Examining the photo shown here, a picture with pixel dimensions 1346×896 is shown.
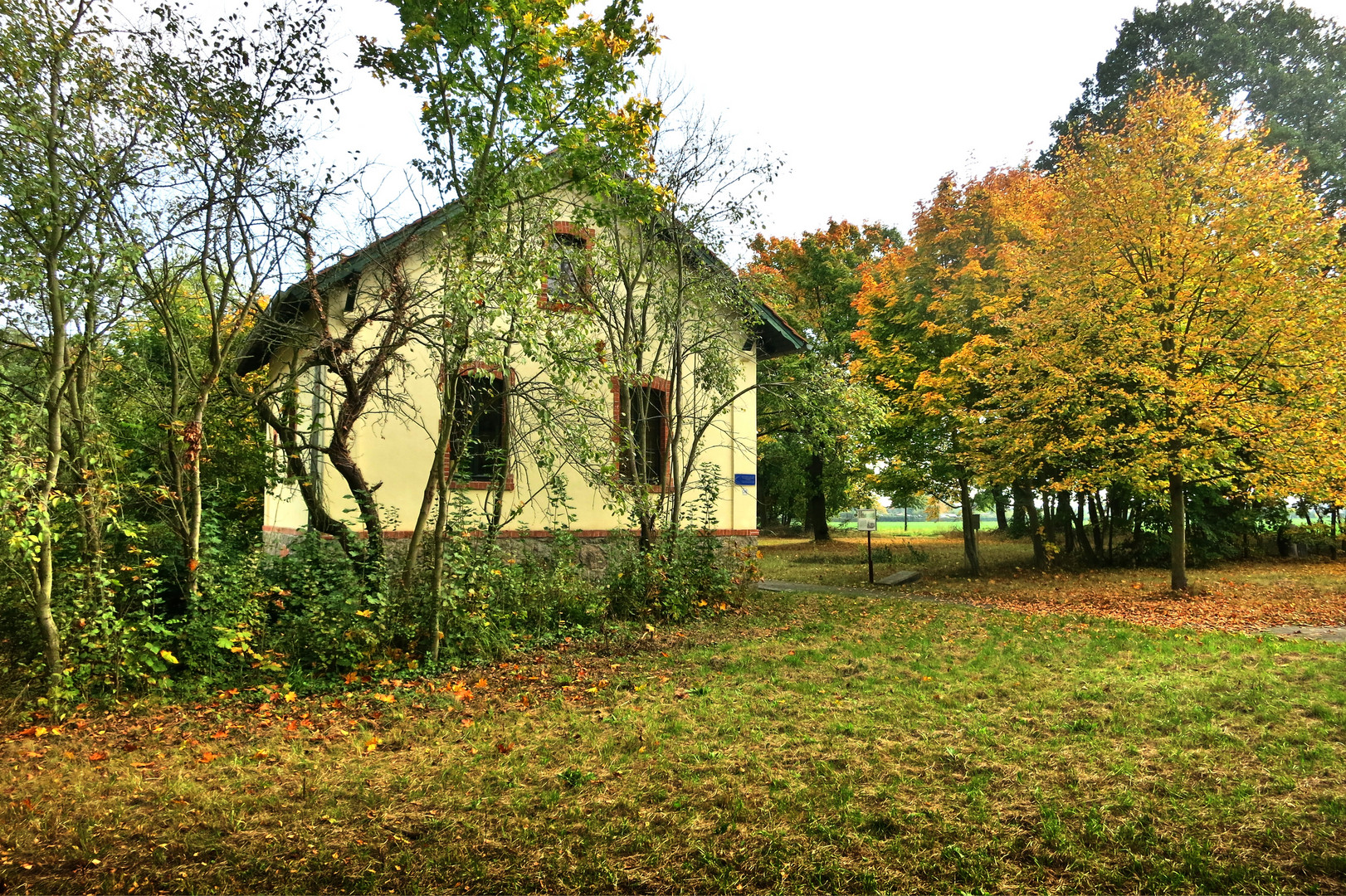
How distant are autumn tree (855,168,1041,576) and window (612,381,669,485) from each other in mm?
5776

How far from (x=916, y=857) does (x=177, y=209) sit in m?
7.89

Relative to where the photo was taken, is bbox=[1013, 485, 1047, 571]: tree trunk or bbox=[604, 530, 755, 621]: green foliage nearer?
bbox=[604, 530, 755, 621]: green foliage

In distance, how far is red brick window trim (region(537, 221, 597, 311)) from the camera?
851 centimetres

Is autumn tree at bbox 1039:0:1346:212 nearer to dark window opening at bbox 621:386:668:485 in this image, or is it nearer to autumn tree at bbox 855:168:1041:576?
autumn tree at bbox 855:168:1041:576

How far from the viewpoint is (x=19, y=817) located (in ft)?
13.7

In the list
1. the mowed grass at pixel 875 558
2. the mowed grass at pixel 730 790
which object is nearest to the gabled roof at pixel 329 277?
the mowed grass at pixel 730 790

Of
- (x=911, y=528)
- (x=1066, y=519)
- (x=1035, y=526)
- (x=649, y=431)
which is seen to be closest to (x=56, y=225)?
(x=649, y=431)

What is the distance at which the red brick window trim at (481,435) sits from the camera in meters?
7.40

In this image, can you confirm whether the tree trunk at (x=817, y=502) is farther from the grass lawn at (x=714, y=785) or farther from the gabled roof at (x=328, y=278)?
the grass lawn at (x=714, y=785)

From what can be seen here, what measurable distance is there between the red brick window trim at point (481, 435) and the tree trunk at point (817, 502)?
54.0ft

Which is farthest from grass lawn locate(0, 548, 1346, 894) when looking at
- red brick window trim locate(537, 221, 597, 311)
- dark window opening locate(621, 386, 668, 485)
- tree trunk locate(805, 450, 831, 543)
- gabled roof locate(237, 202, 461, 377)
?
tree trunk locate(805, 450, 831, 543)

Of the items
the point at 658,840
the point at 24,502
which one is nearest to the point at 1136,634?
the point at 658,840

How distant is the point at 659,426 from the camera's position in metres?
14.2

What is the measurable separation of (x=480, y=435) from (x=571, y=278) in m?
3.07
